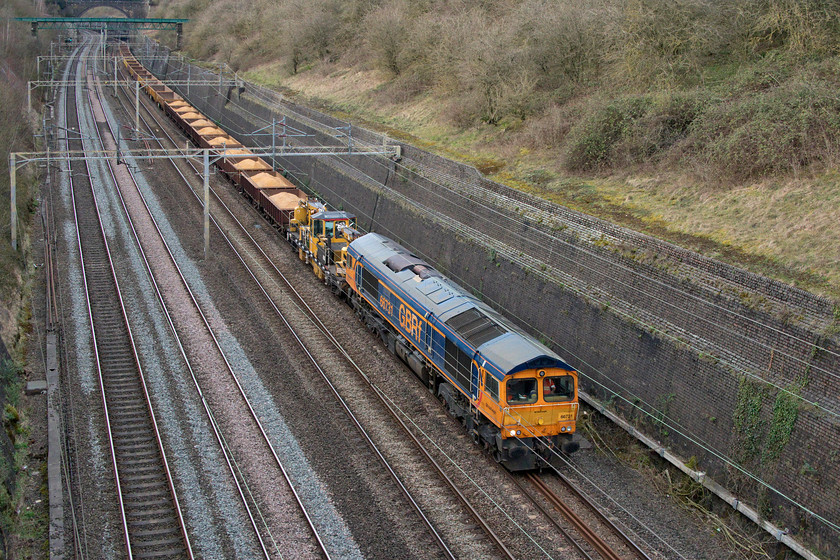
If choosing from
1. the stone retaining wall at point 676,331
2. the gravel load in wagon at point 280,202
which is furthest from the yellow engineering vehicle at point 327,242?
the stone retaining wall at point 676,331

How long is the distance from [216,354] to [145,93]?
192 ft

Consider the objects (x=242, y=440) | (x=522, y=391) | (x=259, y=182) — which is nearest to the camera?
(x=522, y=391)

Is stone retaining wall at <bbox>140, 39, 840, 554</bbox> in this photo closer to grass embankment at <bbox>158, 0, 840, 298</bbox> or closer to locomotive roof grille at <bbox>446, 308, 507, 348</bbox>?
grass embankment at <bbox>158, 0, 840, 298</bbox>

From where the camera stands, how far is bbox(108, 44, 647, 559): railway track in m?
13.0

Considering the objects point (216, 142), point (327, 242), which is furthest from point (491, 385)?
point (216, 142)

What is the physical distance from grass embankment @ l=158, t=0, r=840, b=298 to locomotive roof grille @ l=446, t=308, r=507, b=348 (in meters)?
5.15

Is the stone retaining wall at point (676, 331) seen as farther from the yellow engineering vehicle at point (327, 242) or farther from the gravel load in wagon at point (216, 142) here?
the gravel load in wagon at point (216, 142)

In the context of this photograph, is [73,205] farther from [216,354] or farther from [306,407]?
[306,407]

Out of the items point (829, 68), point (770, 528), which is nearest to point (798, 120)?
point (829, 68)

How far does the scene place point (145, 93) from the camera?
7044 cm

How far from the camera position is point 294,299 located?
24.7 meters

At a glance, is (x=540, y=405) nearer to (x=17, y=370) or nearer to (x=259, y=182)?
(x=17, y=370)

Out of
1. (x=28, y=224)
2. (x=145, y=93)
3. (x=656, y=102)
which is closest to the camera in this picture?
(x=656, y=102)

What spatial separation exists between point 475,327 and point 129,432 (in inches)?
327
